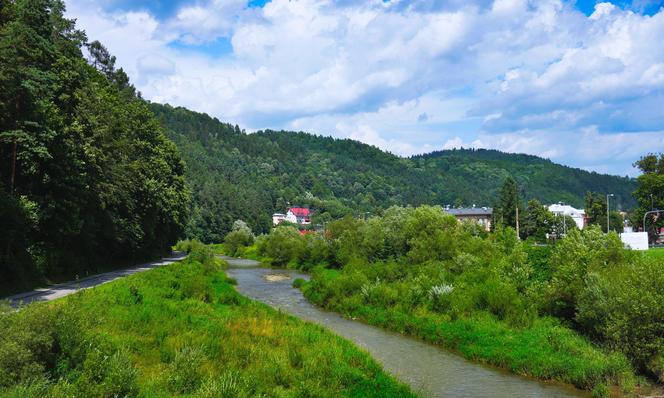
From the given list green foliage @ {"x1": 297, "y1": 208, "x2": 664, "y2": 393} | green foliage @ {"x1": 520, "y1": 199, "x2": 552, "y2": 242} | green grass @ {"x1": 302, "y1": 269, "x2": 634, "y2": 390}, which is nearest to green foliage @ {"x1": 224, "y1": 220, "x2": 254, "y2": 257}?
green foliage @ {"x1": 520, "y1": 199, "x2": 552, "y2": 242}

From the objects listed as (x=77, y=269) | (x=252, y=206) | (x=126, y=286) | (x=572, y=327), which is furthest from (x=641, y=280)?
(x=252, y=206)

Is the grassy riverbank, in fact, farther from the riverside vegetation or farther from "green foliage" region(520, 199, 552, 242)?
"green foliage" region(520, 199, 552, 242)

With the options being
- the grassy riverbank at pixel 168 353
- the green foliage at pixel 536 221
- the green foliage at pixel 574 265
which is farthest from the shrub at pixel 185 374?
the green foliage at pixel 536 221

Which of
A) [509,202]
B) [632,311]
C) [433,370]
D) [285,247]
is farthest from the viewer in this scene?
[509,202]

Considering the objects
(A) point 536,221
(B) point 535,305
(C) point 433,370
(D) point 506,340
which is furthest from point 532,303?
(A) point 536,221

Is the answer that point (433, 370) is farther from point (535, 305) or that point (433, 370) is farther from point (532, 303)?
point (532, 303)

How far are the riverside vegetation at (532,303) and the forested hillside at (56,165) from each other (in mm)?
20718

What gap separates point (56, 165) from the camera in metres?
32.6

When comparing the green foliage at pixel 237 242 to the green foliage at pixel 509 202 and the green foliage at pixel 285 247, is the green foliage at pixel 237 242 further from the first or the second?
the green foliage at pixel 509 202

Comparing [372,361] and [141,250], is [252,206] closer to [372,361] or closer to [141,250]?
[141,250]

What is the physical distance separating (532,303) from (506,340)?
5.69m

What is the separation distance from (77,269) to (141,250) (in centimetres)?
2390

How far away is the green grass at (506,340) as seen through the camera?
21.8 metres

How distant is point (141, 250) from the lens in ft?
213
